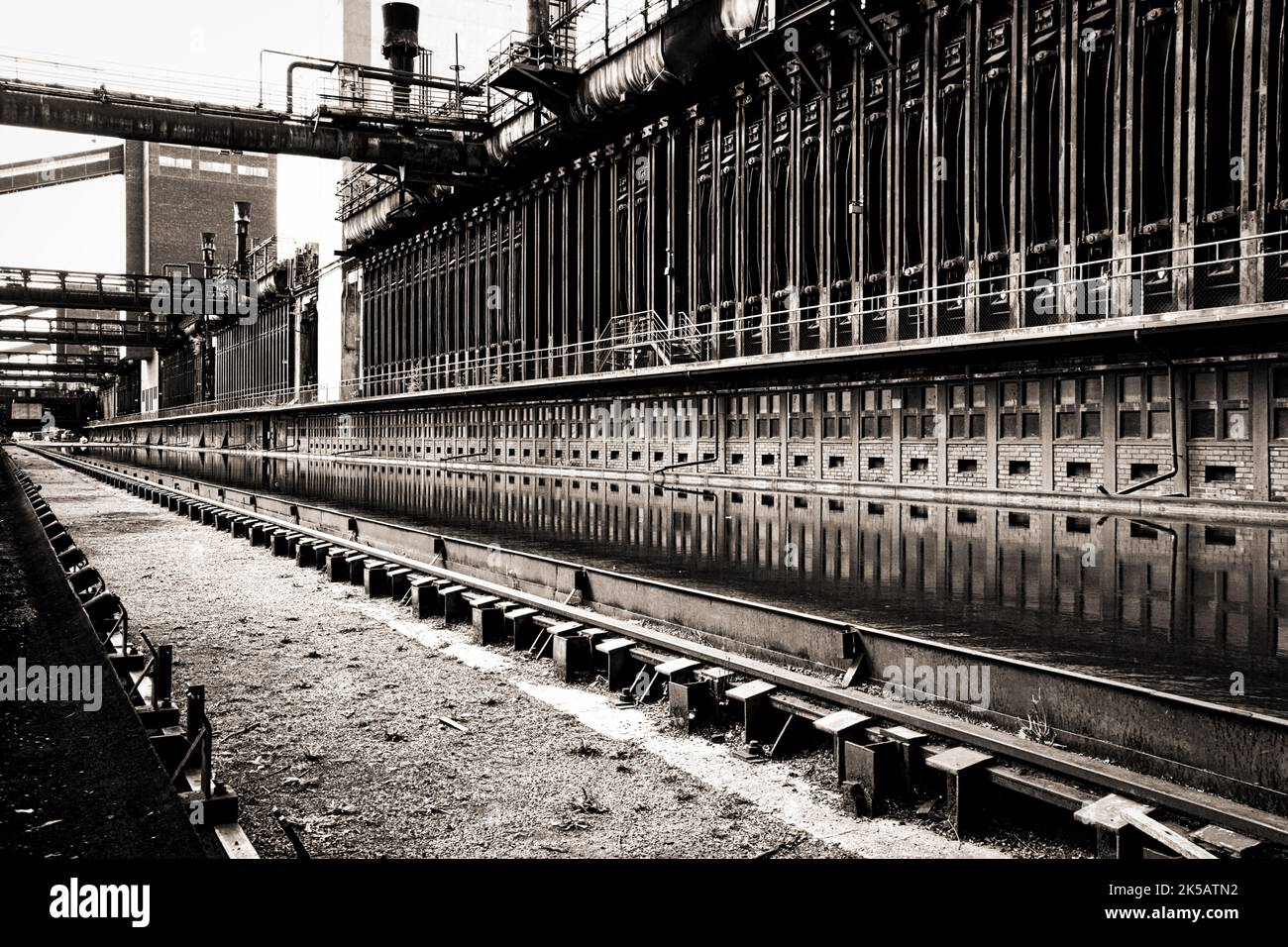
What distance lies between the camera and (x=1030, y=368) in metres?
15.6

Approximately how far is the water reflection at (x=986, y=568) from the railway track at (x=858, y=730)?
1.31m

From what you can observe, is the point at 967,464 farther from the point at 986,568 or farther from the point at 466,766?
the point at 466,766

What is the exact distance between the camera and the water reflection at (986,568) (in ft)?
18.9

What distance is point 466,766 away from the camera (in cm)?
468

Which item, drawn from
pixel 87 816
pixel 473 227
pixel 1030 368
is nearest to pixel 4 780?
pixel 87 816

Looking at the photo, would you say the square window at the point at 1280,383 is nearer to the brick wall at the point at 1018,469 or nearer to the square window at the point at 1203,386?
the square window at the point at 1203,386

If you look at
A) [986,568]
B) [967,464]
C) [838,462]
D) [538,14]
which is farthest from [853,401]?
[538,14]

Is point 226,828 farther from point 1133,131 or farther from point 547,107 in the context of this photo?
point 547,107

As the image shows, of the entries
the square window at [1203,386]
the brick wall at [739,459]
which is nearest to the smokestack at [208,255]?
the brick wall at [739,459]

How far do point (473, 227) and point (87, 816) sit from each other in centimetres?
3671

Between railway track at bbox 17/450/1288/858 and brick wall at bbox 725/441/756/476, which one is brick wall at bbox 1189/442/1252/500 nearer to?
brick wall at bbox 725/441/756/476

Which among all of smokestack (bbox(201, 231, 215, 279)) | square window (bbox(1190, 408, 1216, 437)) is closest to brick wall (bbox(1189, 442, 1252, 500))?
square window (bbox(1190, 408, 1216, 437))

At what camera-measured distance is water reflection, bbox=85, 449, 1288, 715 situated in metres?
5.75

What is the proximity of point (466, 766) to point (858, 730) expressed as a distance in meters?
1.91
